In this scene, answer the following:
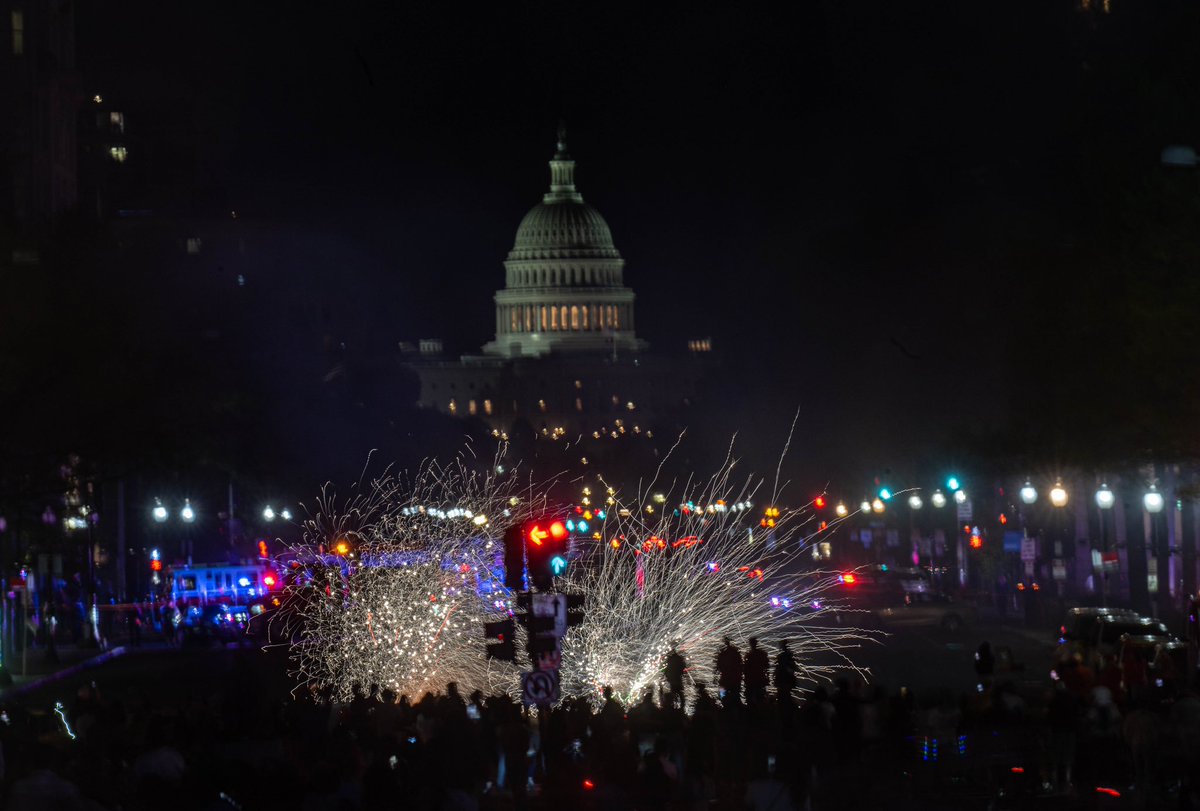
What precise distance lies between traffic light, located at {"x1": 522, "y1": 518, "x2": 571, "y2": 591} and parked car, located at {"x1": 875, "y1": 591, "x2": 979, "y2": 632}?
32995 mm

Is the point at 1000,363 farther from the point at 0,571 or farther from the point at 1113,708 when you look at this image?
the point at 1113,708

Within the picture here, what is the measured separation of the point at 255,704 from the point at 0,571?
29804mm

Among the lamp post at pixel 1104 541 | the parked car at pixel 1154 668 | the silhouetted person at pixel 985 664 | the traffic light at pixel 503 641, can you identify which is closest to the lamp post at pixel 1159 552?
the lamp post at pixel 1104 541

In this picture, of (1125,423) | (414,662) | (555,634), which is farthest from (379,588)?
(1125,423)

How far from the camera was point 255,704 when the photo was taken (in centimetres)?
2416

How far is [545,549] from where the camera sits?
1958cm

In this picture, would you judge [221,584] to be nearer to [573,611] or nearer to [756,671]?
[756,671]

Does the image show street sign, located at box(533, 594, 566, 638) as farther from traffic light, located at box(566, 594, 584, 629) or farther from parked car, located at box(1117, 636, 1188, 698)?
parked car, located at box(1117, 636, 1188, 698)

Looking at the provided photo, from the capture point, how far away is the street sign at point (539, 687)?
19.9 metres

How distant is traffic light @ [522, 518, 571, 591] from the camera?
19.5 m

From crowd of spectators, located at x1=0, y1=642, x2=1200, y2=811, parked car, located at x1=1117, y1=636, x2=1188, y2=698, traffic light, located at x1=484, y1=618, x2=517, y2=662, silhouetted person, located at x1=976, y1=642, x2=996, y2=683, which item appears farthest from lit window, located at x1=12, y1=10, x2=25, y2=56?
traffic light, located at x1=484, y1=618, x2=517, y2=662

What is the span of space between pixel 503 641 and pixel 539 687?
1.12 meters

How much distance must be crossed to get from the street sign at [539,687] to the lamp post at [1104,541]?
31.4 metres

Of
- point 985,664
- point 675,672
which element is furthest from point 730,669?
point 985,664
